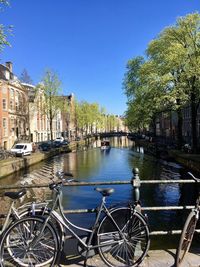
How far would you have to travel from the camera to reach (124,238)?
5086mm

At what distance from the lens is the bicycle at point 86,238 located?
464 cm

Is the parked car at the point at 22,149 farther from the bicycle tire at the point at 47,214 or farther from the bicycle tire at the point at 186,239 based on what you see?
the bicycle tire at the point at 186,239

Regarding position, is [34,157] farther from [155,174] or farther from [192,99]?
[192,99]

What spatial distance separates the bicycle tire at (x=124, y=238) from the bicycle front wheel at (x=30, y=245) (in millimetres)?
659

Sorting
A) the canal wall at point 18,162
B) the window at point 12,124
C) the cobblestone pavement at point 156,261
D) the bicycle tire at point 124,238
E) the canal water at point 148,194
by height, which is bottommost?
the canal water at point 148,194

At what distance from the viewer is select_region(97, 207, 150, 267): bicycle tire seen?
4.95 metres

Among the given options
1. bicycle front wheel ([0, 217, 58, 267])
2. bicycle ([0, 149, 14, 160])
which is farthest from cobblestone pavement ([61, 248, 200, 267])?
bicycle ([0, 149, 14, 160])

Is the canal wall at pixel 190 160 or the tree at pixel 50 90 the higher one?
the tree at pixel 50 90

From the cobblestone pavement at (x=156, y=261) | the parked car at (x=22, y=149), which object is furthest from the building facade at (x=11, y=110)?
the cobblestone pavement at (x=156, y=261)

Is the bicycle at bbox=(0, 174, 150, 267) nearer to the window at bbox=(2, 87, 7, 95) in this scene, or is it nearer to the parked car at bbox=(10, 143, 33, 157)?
the parked car at bbox=(10, 143, 33, 157)

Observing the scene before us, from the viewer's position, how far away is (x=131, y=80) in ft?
170

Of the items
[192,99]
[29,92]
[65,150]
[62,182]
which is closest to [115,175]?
[192,99]

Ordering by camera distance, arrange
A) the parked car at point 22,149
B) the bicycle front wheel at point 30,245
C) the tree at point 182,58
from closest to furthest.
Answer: the bicycle front wheel at point 30,245
the tree at point 182,58
the parked car at point 22,149

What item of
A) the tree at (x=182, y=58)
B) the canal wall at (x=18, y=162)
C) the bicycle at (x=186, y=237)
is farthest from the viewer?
the tree at (x=182, y=58)
